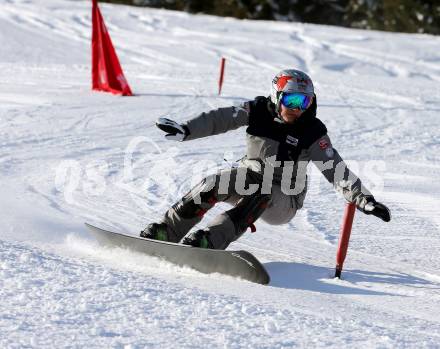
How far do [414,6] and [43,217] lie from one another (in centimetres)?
2958

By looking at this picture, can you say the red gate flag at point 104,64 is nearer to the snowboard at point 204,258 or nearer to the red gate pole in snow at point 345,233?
the snowboard at point 204,258

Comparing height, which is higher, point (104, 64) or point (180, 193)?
point (104, 64)

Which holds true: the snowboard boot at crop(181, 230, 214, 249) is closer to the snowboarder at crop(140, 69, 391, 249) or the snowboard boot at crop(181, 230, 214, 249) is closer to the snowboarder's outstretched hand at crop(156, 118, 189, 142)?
the snowboarder at crop(140, 69, 391, 249)

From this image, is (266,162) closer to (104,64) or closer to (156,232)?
(156,232)

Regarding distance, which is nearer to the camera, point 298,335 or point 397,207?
point 298,335

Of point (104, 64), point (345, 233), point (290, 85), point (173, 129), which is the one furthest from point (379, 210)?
point (104, 64)

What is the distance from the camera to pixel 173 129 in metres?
4.73

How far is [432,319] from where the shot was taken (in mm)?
3807

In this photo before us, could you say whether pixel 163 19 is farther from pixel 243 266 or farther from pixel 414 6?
pixel 243 266

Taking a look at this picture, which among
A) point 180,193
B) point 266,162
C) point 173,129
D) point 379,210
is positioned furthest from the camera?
point 180,193

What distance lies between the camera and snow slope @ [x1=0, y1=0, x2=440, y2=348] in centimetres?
339

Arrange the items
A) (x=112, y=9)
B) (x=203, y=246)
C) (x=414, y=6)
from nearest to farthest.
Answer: (x=203, y=246) → (x=112, y=9) → (x=414, y=6)

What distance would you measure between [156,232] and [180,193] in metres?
2.49

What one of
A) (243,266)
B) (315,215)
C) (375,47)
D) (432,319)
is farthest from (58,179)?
(375,47)
